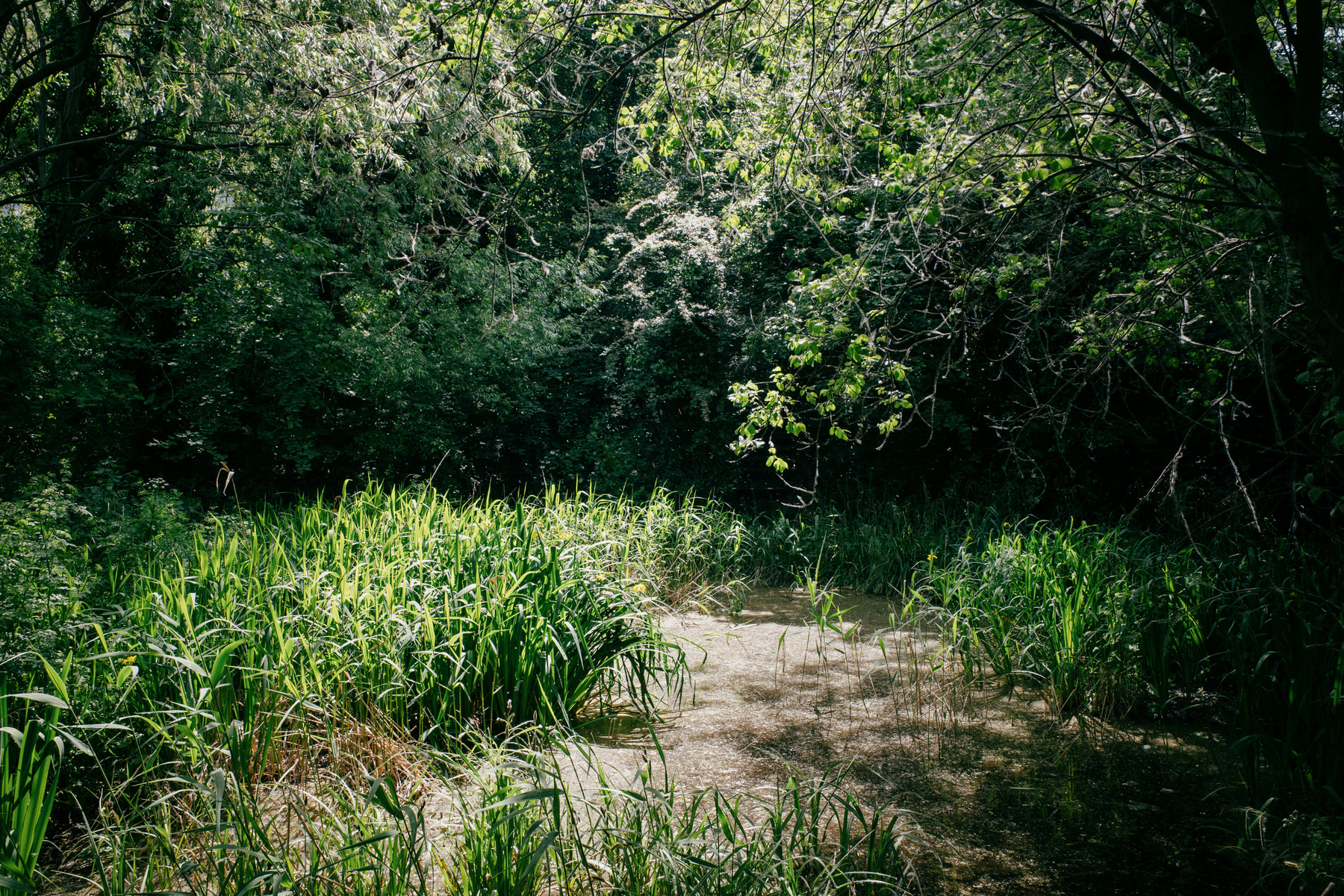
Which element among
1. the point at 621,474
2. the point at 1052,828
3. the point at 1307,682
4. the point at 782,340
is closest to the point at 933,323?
the point at 782,340

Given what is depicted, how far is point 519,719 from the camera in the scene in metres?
2.98

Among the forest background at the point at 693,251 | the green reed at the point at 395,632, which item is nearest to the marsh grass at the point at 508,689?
the green reed at the point at 395,632

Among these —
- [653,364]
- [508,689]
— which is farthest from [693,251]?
[508,689]

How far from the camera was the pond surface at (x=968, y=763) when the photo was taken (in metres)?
2.26

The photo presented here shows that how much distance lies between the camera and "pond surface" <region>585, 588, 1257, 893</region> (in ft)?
7.40

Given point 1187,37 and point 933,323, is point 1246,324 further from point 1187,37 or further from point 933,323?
point 933,323

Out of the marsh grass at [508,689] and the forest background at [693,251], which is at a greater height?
the forest background at [693,251]

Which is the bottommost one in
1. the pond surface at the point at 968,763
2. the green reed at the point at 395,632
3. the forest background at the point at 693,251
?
the pond surface at the point at 968,763

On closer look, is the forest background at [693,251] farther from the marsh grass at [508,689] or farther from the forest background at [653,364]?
the marsh grass at [508,689]

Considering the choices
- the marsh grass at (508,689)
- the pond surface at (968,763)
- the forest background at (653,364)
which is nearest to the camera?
the marsh grass at (508,689)

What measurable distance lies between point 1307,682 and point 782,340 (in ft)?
18.4

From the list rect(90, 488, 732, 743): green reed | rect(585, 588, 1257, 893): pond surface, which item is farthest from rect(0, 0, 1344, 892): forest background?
rect(585, 588, 1257, 893): pond surface

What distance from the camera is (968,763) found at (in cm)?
296

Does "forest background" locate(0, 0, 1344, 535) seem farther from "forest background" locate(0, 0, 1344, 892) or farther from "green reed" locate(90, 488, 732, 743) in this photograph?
"green reed" locate(90, 488, 732, 743)
